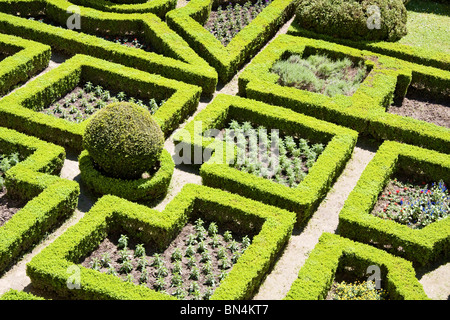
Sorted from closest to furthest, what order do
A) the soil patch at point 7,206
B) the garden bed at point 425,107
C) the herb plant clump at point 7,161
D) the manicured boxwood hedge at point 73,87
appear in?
1. the soil patch at point 7,206
2. the herb plant clump at point 7,161
3. the manicured boxwood hedge at point 73,87
4. the garden bed at point 425,107

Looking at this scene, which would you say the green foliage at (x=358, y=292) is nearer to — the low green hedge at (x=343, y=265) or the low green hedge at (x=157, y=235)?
the low green hedge at (x=343, y=265)

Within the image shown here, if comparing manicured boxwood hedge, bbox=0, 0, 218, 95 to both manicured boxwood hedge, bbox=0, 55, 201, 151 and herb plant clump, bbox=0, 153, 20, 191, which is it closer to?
manicured boxwood hedge, bbox=0, 55, 201, 151

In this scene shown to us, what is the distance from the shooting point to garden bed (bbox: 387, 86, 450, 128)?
66.2 feet

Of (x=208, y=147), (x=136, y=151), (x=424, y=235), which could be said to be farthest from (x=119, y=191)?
(x=424, y=235)

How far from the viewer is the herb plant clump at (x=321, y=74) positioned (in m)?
20.8

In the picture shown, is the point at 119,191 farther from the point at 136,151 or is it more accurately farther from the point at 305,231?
the point at 305,231

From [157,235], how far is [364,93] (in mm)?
9800

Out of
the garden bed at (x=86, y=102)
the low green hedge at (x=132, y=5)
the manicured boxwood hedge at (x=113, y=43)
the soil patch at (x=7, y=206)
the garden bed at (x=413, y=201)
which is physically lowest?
the soil patch at (x=7, y=206)

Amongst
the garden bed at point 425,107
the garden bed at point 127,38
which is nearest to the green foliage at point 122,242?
the garden bed at point 127,38

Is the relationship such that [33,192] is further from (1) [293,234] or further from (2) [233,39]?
(2) [233,39]

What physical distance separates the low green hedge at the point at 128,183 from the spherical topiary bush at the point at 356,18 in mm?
10945

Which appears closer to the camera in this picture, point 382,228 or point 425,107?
point 382,228

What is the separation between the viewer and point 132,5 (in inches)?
968

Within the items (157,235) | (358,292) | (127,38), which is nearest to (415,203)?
(358,292)
